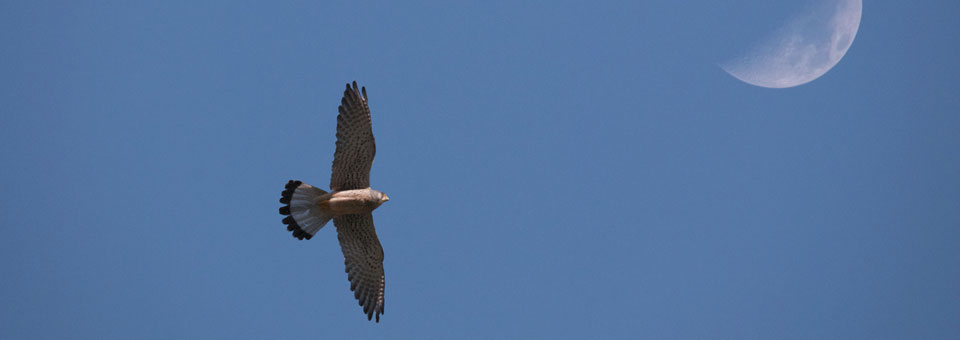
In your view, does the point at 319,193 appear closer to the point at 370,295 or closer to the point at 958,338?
the point at 370,295

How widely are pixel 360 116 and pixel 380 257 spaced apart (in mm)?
1730

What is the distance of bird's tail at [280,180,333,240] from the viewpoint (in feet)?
24.7

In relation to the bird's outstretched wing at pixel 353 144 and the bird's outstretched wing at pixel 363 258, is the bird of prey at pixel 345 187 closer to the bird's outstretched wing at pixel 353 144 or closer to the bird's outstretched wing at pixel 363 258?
the bird's outstretched wing at pixel 353 144

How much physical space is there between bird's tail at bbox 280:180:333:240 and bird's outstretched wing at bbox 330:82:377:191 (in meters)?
0.25

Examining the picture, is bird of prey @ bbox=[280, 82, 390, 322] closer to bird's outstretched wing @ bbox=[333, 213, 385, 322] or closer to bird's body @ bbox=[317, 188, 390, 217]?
bird's body @ bbox=[317, 188, 390, 217]

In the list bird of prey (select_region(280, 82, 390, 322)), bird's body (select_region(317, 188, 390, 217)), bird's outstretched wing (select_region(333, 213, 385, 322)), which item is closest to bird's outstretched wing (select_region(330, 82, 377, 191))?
bird of prey (select_region(280, 82, 390, 322))

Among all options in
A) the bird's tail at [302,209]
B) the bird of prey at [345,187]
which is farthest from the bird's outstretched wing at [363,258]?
the bird's tail at [302,209]

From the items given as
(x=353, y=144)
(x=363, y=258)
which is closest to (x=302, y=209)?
(x=353, y=144)

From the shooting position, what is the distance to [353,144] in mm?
7648

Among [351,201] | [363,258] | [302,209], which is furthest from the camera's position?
[363,258]

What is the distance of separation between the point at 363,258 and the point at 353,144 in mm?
1452

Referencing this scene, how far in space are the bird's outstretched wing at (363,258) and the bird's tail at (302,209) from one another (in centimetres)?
42

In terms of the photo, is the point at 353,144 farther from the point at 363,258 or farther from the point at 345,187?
the point at 363,258

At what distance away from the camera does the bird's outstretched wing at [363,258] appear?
26.5 ft
